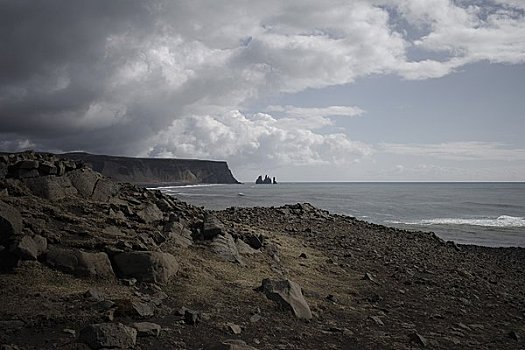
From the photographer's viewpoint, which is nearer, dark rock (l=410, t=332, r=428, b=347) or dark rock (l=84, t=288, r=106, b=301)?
dark rock (l=84, t=288, r=106, b=301)

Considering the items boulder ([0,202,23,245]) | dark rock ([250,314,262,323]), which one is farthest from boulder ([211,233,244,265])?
boulder ([0,202,23,245])

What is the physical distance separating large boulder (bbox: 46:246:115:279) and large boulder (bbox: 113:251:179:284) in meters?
0.24

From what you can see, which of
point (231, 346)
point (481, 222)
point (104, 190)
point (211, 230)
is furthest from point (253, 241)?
point (481, 222)

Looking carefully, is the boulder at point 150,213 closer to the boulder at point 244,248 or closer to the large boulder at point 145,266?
the boulder at point 244,248

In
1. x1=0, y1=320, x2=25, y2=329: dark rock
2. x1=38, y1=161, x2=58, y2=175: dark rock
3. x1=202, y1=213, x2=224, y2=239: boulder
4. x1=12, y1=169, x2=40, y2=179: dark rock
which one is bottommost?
x1=0, y1=320, x2=25, y2=329: dark rock

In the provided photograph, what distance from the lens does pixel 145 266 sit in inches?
337

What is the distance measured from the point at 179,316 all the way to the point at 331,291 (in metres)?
4.56

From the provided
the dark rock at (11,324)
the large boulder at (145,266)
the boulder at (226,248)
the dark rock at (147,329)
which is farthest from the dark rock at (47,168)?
the dark rock at (147,329)

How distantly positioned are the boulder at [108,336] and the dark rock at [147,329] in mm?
236

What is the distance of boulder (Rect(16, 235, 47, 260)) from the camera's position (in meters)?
8.05

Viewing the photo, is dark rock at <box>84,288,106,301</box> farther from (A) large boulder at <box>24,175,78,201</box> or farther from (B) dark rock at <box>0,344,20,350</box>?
(A) large boulder at <box>24,175,78,201</box>

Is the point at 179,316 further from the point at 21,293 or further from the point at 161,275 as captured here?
the point at 21,293

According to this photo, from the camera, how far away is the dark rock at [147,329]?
592cm

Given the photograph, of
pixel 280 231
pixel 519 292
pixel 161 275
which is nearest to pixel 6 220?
pixel 161 275
